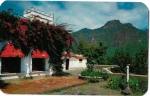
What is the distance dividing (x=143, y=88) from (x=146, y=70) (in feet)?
2.47

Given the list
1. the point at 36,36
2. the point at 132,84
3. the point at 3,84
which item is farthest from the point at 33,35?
the point at 132,84

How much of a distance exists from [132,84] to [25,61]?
5.91 m

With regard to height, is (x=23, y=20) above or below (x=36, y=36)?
above

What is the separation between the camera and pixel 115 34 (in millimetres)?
10180

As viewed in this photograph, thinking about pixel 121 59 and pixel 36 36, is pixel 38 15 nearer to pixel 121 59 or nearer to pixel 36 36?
pixel 36 36

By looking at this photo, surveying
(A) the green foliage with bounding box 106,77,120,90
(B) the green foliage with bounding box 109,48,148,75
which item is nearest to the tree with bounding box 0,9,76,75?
(B) the green foliage with bounding box 109,48,148,75

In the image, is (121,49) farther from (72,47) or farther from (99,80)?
(72,47)

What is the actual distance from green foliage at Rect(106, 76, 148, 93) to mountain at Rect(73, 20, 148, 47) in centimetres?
159

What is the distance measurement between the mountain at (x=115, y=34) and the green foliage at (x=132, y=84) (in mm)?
1589

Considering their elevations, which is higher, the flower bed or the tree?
the tree

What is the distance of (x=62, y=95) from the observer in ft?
29.3

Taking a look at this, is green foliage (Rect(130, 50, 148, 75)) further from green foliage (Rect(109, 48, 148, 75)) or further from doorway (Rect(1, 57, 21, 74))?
doorway (Rect(1, 57, 21, 74))

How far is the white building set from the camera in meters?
10.7

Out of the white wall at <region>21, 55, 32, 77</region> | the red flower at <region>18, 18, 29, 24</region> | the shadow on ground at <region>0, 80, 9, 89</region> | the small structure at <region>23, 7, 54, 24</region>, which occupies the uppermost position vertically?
the small structure at <region>23, 7, 54, 24</region>
